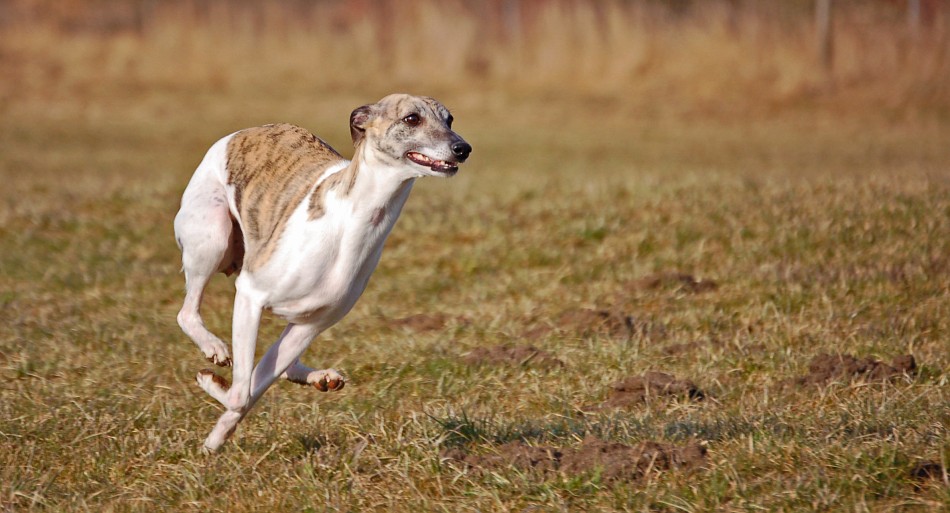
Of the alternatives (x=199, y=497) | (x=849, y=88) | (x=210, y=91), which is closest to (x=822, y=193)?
(x=199, y=497)

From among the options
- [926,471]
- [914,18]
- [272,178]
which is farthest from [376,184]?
[914,18]

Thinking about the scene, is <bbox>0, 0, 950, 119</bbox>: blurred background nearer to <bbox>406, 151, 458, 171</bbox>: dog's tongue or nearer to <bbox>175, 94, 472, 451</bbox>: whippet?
<bbox>175, 94, 472, 451</bbox>: whippet

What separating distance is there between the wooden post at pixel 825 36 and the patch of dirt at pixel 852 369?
13135 mm

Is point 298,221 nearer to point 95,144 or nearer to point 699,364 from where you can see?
point 699,364

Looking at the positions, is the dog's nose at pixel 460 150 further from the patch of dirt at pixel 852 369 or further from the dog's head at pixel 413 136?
the patch of dirt at pixel 852 369

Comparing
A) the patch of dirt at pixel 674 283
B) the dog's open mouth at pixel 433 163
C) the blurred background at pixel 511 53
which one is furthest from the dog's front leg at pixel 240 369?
the blurred background at pixel 511 53

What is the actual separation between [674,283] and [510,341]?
137 centimetres

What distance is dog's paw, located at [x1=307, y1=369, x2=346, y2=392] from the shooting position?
4.93m

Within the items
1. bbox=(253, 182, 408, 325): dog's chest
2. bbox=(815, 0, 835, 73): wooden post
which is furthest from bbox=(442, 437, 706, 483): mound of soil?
bbox=(815, 0, 835, 73): wooden post

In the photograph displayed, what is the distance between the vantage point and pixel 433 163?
14.4 ft

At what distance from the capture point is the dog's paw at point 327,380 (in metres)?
4.93

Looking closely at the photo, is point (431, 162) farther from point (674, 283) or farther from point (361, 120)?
point (674, 283)

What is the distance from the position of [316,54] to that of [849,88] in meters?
8.74

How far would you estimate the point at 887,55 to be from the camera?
17938 mm
